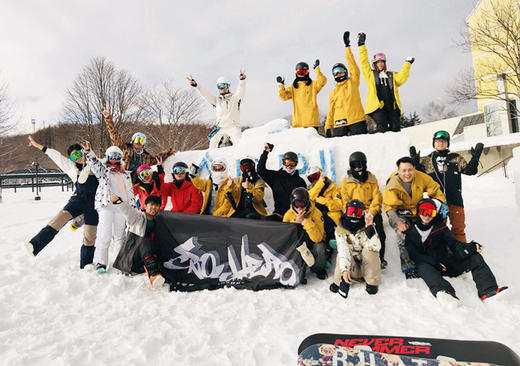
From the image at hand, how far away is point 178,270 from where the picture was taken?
3.83m

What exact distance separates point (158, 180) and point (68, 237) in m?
3.01

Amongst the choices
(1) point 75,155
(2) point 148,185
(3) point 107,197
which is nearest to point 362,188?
(2) point 148,185

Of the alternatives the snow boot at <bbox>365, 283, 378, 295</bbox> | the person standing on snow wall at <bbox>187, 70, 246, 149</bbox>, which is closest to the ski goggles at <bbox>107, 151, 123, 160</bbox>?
the person standing on snow wall at <bbox>187, 70, 246, 149</bbox>

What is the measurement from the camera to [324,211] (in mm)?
4258

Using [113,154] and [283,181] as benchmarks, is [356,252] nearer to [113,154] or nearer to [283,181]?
[283,181]

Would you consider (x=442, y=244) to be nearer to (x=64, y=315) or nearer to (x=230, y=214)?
(x=230, y=214)

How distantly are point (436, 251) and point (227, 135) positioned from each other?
487 centimetres

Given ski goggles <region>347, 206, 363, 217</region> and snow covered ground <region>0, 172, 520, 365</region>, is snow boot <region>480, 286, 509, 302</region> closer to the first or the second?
snow covered ground <region>0, 172, 520, 365</region>

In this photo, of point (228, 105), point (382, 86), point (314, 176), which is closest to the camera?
point (314, 176)

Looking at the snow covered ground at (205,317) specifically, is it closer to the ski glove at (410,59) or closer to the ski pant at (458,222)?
the ski pant at (458,222)

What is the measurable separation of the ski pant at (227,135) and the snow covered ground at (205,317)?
12.1 feet

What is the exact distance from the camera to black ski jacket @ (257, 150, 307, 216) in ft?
15.1

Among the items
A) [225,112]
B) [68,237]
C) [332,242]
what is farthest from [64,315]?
[225,112]

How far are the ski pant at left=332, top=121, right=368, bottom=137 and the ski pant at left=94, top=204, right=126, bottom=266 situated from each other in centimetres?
411
